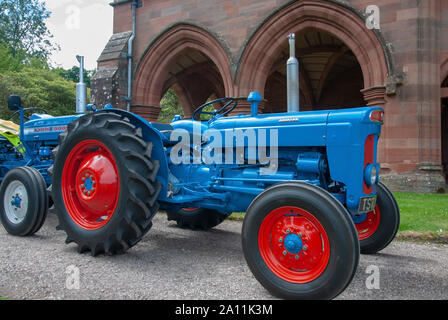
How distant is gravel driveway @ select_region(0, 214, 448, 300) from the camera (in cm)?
262

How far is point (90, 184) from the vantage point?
3645mm

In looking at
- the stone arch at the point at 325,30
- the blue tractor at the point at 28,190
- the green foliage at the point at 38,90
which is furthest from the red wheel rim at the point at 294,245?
the green foliage at the point at 38,90

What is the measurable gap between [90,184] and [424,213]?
4776mm

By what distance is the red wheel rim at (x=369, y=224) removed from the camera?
12.2ft

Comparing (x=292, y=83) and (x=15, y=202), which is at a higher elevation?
(x=292, y=83)

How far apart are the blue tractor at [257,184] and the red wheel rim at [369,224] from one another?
1 centimetres

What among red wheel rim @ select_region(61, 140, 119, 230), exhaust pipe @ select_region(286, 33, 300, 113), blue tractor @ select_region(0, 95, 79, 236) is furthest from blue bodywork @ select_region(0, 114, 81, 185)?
exhaust pipe @ select_region(286, 33, 300, 113)

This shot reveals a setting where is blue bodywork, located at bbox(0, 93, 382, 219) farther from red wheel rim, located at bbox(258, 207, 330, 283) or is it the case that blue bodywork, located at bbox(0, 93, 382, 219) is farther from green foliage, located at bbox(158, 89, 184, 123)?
green foliage, located at bbox(158, 89, 184, 123)

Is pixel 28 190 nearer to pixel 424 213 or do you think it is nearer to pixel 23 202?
pixel 23 202

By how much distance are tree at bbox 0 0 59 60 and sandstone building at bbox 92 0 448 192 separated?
824 inches

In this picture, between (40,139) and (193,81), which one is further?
(193,81)

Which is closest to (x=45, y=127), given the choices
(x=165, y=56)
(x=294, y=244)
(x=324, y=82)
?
(x=294, y=244)

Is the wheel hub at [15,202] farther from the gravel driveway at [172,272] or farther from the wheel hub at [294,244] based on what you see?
the wheel hub at [294,244]
